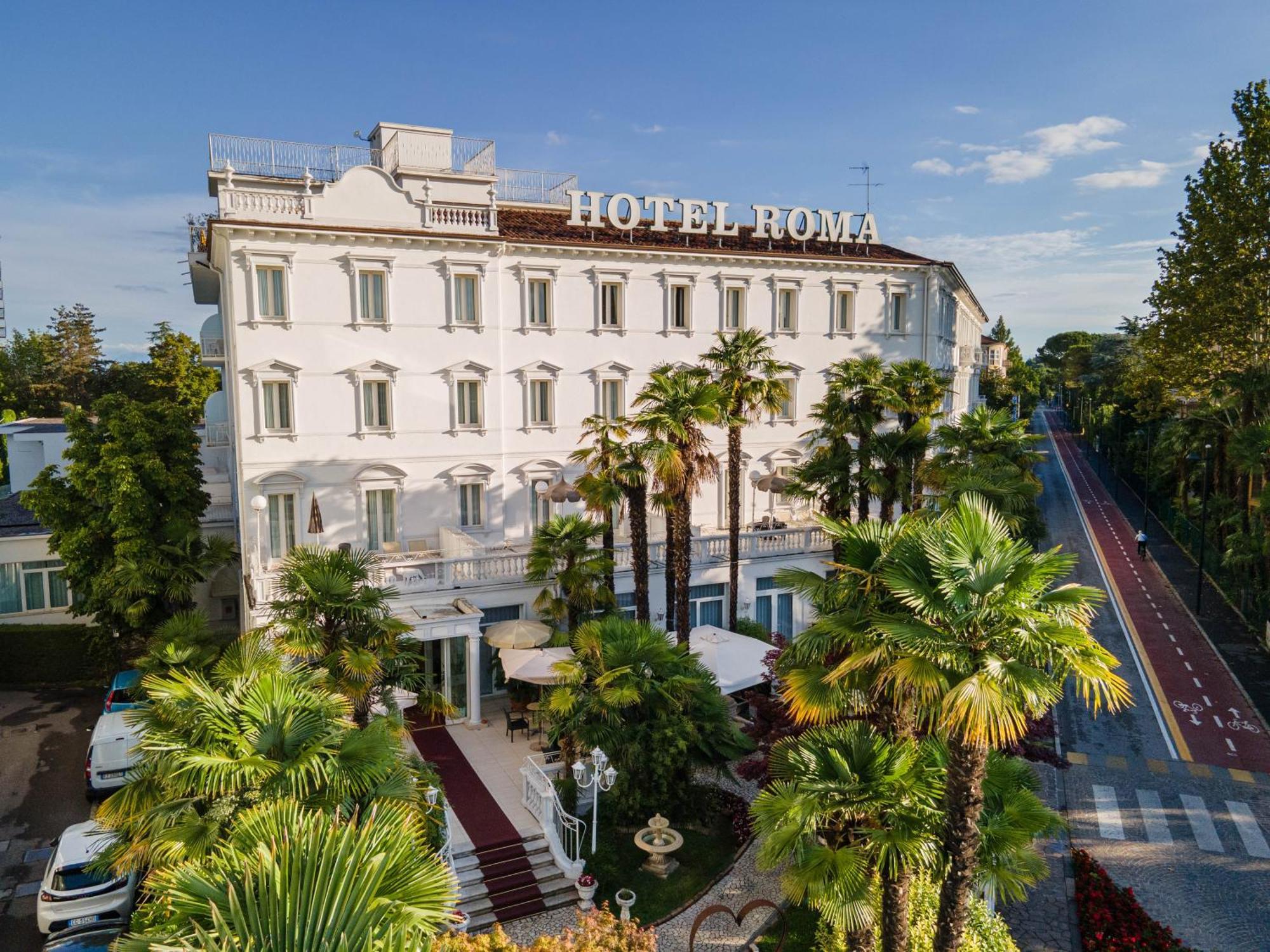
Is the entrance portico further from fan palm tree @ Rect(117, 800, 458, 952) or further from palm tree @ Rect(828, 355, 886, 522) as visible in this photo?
fan palm tree @ Rect(117, 800, 458, 952)

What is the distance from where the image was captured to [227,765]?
10688mm

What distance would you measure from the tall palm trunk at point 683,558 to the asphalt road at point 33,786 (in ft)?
51.2

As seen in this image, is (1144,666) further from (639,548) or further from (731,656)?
(639,548)

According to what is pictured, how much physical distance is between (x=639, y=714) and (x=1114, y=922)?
959cm

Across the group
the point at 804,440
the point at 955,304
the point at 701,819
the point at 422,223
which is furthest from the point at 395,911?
the point at 955,304

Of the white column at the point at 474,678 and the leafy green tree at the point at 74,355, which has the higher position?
the leafy green tree at the point at 74,355

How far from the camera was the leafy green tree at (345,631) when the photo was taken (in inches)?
618

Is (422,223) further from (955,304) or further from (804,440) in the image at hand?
(955,304)

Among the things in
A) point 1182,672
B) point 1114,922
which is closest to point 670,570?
point 1114,922

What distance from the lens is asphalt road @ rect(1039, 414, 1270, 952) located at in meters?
17.6

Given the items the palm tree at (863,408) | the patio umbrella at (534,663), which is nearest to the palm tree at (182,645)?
the patio umbrella at (534,663)

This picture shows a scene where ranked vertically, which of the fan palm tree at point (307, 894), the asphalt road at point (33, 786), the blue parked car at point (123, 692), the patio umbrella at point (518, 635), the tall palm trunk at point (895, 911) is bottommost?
the asphalt road at point (33, 786)

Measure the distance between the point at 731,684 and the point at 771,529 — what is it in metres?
11.3

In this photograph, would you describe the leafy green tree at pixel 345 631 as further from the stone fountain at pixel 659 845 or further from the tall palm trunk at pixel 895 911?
the tall palm trunk at pixel 895 911
